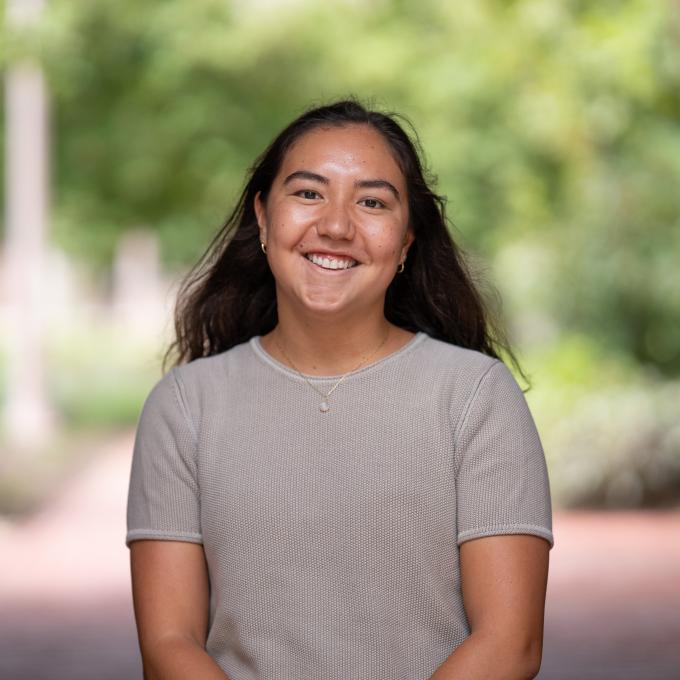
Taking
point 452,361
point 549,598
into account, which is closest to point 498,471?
point 452,361

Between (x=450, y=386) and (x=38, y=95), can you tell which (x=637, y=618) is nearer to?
(x=450, y=386)

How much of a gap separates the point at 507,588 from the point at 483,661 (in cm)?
12

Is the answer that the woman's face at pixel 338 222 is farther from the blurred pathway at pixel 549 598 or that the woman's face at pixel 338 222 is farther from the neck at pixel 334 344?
the blurred pathway at pixel 549 598

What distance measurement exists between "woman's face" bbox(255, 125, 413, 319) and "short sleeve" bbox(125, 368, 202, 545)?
0.29 metres

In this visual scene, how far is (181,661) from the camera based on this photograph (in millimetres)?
2244

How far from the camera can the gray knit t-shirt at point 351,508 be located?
87.4 inches

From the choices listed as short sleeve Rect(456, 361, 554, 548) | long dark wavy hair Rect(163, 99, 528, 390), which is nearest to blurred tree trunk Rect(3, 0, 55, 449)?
long dark wavy hair Rect(163, 99, 528, 390)

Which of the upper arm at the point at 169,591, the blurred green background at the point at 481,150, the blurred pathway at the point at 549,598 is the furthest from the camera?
the blurred green background at the point at 481,150

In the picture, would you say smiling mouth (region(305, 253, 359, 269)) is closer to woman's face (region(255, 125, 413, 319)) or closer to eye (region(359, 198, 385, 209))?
woman's face (region(255, 125, 413, 319))

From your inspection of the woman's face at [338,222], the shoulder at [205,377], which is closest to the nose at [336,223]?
the woman's face at [338,222]

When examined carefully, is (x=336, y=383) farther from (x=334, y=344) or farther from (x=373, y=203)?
(x=373, y=203)

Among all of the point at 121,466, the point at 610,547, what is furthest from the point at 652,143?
the point at 121,466

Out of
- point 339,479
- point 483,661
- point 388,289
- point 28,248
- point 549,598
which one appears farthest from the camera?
point 28,248

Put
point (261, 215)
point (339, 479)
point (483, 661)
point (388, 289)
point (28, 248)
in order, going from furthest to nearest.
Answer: point (28, 248)
point (388, 289)
point (261, 215)
point (339, 479)
point (483, 661)
